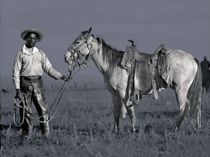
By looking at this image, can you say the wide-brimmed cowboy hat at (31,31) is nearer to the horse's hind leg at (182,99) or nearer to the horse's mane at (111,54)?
the horse's mane at (111,54)

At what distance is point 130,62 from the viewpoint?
873 centimetres

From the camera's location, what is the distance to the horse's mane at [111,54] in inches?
348

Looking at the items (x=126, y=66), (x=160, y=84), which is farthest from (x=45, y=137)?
(x=160, y=84)

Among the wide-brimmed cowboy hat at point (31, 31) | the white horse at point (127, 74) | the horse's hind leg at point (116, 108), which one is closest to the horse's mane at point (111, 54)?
the white horse at point (127, 74)

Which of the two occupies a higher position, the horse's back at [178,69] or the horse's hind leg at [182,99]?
the horse's back at [178,69]

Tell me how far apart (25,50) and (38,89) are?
2.56 feet

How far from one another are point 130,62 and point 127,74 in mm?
252

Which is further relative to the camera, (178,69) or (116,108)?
(178,69)

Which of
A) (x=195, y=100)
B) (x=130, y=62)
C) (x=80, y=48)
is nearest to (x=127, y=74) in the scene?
(x=130, y=62)

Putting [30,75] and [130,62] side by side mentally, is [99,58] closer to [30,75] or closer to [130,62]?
[130,62]

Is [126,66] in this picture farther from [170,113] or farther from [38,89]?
[170,113]

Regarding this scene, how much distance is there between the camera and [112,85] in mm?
8633

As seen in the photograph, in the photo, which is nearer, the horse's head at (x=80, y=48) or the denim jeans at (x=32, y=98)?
the denim jeans at (x=32, y=98)

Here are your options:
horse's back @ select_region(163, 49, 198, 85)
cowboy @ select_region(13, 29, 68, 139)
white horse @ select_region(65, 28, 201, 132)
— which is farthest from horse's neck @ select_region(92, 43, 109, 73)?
horse's back @ select_region(163, 49, 198, 85)
